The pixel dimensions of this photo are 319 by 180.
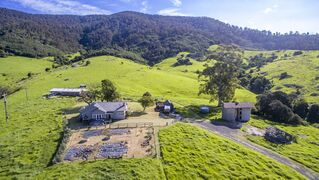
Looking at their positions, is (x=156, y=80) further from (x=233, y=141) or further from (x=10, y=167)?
(x=10, y=167)

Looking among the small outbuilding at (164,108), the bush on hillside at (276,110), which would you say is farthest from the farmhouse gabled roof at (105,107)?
the bush on hillside at (276,110)

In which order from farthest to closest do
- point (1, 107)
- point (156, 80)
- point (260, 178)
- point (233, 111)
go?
point (156, 80), point (1, 107), point (233, 111), point (260, 178)

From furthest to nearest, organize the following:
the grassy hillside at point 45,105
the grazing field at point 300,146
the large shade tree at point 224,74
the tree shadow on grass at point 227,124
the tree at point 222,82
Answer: the large shade tree at point 224,74
the tree at point 222,82
the tree shadow on grass at point 227,124
the grazing field at point 300,146
the grassy hillside at point 45,105

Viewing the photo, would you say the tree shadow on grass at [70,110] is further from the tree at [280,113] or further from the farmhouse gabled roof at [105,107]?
the tree at [280,113]

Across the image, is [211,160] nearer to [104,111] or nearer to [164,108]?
[164,108]

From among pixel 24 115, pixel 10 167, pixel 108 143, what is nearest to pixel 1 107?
pixel 24 115

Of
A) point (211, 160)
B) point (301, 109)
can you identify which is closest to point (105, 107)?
point (211, 160)
